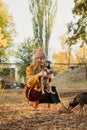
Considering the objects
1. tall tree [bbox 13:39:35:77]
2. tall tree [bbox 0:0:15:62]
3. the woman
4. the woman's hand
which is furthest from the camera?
tall tree [bbox 0:0:15:62]

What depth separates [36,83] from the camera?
9.07 meters

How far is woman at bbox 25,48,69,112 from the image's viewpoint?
29.9ft

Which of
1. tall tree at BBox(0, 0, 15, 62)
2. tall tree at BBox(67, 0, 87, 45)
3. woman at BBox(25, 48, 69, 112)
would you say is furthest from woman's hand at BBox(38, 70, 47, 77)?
tall tree at BBox(0, 0, 15, 62)

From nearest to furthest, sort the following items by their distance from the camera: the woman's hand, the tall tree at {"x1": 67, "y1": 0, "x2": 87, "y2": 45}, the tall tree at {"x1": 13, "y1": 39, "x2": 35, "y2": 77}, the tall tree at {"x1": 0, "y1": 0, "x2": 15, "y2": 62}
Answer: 1. the woman's hand
2. the tall tree at {"x1": 67, "y1": 0, "x2": 87, "y2": 45}
3. the tall tree at {"x1": 13, "y1": 39, "x2": 35, "y2": 77}
4. the tall tree at {"x1": 0, "y1": 0, "x2": 15, "y2": 62}

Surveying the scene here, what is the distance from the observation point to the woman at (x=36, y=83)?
29.9 feet

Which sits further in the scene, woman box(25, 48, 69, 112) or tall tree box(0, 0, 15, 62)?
tall tree box(0, 0, 15, 62)

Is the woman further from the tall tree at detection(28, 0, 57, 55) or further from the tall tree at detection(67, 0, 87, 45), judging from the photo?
the tall tree at detection(28, 0, 57, 55)

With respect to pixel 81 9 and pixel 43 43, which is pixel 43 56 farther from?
pixel 43 43

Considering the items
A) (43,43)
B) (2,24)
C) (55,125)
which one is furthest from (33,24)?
(55,125)

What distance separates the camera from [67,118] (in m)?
8.12

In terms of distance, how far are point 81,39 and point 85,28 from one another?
2.30 ft

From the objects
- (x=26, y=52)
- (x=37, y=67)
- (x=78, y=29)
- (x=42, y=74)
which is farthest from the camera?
(x=26, y=52)

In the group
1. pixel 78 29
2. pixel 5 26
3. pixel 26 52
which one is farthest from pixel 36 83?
pixel 5 26

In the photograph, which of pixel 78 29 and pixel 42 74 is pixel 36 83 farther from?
pixel 78 29
